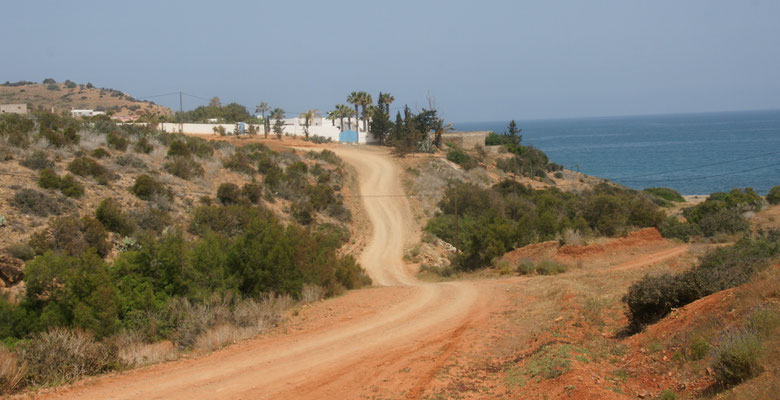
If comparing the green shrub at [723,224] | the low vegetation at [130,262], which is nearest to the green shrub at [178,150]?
the low vegetation at [130,262]

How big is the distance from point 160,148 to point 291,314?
934 inches

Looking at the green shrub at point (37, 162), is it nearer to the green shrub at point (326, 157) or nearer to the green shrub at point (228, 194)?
the green shrub at point (228, 194)

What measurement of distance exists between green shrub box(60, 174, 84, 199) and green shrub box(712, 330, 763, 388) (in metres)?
22.8

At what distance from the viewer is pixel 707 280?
9.82m

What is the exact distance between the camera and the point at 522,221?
25781mm

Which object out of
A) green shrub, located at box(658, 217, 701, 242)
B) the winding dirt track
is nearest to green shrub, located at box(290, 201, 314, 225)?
the winding dirt track

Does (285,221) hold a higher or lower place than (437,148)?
lower

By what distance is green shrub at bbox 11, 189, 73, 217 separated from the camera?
19.9 meters

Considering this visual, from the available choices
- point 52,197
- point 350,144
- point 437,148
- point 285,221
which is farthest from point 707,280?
point 350,144

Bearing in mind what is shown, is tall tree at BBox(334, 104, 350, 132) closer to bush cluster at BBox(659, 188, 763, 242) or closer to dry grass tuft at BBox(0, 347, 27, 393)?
bush cluster at BBox(659, 188, 763, 242)

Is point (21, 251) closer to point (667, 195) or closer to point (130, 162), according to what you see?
point (130, 162)

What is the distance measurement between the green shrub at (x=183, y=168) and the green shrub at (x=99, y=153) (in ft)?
10.2

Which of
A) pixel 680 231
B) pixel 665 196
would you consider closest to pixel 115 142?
pixel 680 231

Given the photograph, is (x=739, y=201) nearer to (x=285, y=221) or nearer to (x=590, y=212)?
(x=590, y=212)
